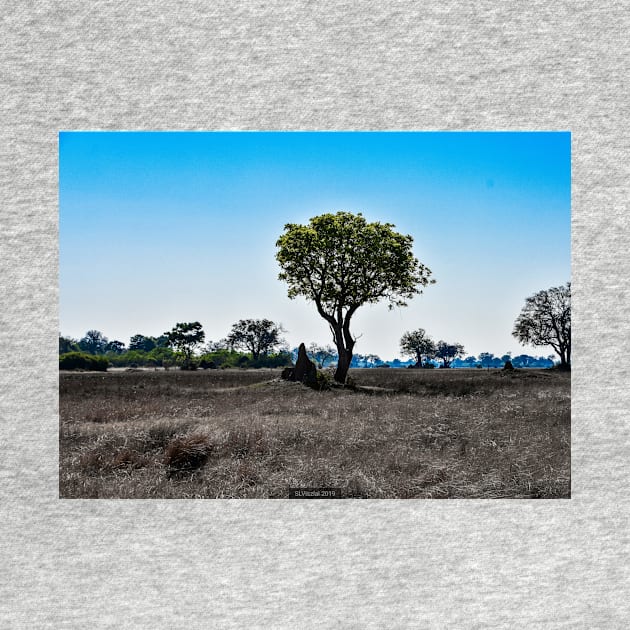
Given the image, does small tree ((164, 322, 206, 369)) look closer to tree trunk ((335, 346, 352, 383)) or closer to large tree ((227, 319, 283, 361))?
large tree ((227, 319, 283, 361))

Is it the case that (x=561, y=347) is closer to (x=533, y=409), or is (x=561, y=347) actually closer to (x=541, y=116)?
(x=533, y=409)

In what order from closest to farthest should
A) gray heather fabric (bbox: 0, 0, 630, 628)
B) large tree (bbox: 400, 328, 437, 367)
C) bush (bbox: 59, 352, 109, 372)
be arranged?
1. gray heather fabric (bbox: 0, 0, 630, 628)
2. bush (bbox: 59, 352, 109, 372)
3. large tree (bbox: 400, 328, 437, 367)

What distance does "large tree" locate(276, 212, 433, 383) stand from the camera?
3.98 m

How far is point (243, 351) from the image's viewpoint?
3.95m

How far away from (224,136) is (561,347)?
2.54 meters

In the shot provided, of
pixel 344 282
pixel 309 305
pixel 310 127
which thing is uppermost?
pixel 310 127

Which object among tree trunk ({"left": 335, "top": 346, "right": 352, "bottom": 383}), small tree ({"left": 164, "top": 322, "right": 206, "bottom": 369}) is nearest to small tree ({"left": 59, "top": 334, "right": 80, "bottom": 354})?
small tree ({"left": 164, "top": 322, "right": 206, "bottom": 369})

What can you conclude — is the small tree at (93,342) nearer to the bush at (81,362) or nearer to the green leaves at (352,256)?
the bush at (81,362)

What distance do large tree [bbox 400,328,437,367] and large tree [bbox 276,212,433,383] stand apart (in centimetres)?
21

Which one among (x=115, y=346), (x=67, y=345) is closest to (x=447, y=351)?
(x=115, y=346)

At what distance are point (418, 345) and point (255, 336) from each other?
1.07m

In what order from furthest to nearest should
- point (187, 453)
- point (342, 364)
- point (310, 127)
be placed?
point (342, 364), point (310, 127), point (187, 453)

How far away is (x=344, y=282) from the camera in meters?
4.20

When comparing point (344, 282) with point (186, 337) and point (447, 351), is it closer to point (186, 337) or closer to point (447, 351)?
point (447, 351)
